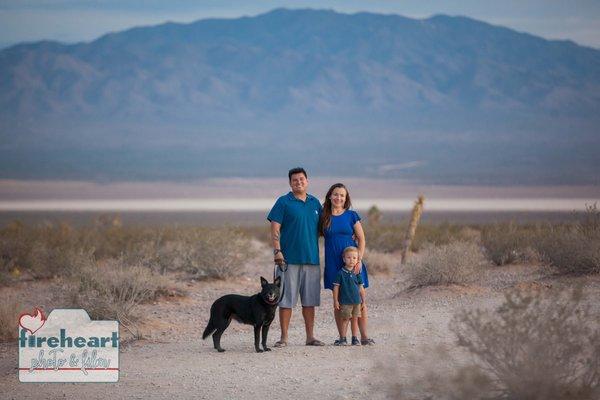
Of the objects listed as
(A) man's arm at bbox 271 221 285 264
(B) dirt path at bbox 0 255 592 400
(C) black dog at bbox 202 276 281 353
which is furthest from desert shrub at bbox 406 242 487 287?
(C) black dog at bbox 202 276 281 353

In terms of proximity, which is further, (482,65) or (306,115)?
(482,65)

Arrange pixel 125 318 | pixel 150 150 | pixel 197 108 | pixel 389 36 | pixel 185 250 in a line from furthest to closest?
pixel 389 36, pixel 197 108, pixel 150 150, pixel 185 250, pixel 125 318

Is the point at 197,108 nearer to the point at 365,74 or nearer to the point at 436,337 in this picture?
the point at 365,74

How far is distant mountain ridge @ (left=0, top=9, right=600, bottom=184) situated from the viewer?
4825 inches

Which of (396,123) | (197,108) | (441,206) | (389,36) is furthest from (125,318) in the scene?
(389,36)

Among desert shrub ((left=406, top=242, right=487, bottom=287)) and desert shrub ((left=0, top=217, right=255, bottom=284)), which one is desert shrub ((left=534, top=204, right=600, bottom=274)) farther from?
desert shrub ((left=0, top=217, right=255, bottom=284))

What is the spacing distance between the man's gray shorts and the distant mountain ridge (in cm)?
9230

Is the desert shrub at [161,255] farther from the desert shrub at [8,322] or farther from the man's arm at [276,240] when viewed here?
the man's arm at [276,240]

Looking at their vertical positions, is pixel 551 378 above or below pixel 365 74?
below

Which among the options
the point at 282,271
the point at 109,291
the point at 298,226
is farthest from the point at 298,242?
the point at 109,291

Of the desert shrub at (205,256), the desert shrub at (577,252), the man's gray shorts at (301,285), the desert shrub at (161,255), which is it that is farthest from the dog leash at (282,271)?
the desert shrub at (205,256)

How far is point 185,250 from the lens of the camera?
2206cm

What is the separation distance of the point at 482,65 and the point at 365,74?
2020 centimetres

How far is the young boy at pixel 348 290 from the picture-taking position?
11641 mm
